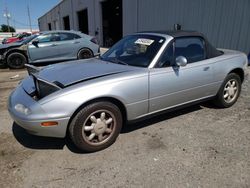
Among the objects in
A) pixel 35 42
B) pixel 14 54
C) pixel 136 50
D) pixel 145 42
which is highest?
pixel 145 42

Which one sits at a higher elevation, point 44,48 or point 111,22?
point 111,22

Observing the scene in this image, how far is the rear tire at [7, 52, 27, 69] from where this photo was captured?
9.14m

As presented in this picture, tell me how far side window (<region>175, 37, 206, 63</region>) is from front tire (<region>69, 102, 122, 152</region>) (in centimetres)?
145

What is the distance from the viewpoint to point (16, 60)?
363 inches

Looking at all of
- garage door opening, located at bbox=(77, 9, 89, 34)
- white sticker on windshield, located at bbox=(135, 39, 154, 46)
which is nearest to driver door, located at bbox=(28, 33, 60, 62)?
white sticker on windshield, located at bbox=(135, 39, 154, 46)

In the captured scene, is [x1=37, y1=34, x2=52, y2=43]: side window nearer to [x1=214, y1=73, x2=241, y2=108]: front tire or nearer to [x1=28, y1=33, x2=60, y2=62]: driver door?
[x1=28, y1=33, x2=60, y2=62]: driver door

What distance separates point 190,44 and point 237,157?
6.37ft

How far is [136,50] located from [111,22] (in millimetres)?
18497

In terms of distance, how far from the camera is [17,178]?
2.53 m

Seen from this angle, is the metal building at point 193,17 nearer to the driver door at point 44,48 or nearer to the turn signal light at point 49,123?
the driver door at point 44,48

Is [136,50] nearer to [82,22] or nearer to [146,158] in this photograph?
[146,158]

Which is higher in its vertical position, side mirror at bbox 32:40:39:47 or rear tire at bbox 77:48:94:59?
side mirror at bbox 32:40:39:47

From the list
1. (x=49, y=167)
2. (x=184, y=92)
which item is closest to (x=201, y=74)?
(x=184, y=92)

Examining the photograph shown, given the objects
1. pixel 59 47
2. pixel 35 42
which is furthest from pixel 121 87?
pixel 35 42
